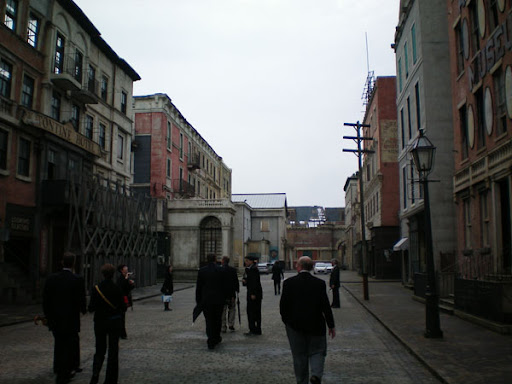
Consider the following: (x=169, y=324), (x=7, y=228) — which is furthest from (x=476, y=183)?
(x=7, y=228)

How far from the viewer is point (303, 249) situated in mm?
85625

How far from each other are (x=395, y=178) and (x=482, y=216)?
21.6 meters

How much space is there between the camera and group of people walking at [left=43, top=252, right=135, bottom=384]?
6.95m

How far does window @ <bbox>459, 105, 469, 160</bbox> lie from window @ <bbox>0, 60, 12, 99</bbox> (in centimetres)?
1799

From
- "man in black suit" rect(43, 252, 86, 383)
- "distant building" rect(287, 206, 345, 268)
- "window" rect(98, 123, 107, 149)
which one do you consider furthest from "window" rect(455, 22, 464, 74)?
"distant building" rect(287, 206, 345, 268)

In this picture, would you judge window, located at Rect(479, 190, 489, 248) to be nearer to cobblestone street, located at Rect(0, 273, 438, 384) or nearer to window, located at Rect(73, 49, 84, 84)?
cobblestone street, located at Rect(0, 273, 438, 384)

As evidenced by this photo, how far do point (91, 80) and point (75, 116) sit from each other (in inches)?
98.3

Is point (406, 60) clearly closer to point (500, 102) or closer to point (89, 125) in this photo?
point (500, 102)

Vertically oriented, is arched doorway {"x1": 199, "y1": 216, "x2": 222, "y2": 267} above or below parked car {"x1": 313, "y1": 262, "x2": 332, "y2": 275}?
above

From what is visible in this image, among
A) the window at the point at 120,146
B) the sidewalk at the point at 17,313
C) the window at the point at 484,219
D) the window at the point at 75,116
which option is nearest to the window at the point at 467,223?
the window at the point at 484,219

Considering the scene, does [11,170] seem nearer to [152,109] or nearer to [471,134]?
[471,134]

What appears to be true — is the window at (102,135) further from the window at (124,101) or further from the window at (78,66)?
the window at (78,66)

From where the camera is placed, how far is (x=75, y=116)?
26656mm

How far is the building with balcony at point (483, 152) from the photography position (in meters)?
13.7
